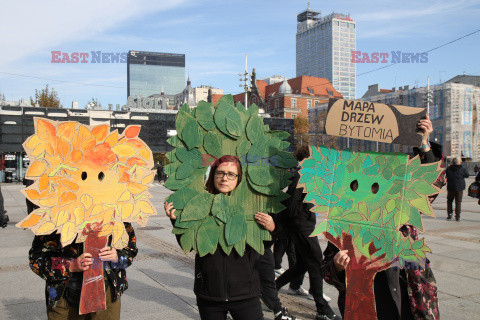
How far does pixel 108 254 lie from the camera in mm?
2773

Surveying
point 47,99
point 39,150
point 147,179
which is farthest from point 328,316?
point 47,99

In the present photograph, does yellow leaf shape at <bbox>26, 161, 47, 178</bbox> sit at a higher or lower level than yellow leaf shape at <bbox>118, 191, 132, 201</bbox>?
higher

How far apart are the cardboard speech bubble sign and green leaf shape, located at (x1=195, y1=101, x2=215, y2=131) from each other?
0.82m

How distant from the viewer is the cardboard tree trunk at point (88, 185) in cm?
267

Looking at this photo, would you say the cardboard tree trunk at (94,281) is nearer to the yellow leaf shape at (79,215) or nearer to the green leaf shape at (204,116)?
the yellow leaf shape at (79,215)

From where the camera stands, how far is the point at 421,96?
5341 cm

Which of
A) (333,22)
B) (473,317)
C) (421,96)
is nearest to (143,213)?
(473,317)

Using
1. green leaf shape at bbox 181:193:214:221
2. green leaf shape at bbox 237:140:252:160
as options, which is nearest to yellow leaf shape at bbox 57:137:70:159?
green leaf shape at bbox 181:193:214:221

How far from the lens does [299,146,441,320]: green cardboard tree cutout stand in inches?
95.6

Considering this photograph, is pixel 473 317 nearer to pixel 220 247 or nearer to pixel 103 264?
pixel 220 247

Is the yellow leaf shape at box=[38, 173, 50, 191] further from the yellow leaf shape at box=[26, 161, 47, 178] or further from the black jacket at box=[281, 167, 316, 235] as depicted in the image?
the black jacket at box=[281, 167, 316, 235]

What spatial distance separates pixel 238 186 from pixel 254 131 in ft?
1.29

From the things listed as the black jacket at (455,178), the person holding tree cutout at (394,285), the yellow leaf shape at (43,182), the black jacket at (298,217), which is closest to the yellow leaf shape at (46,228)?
the yellow leaf shape at (43,182)

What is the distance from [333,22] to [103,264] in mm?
126600
